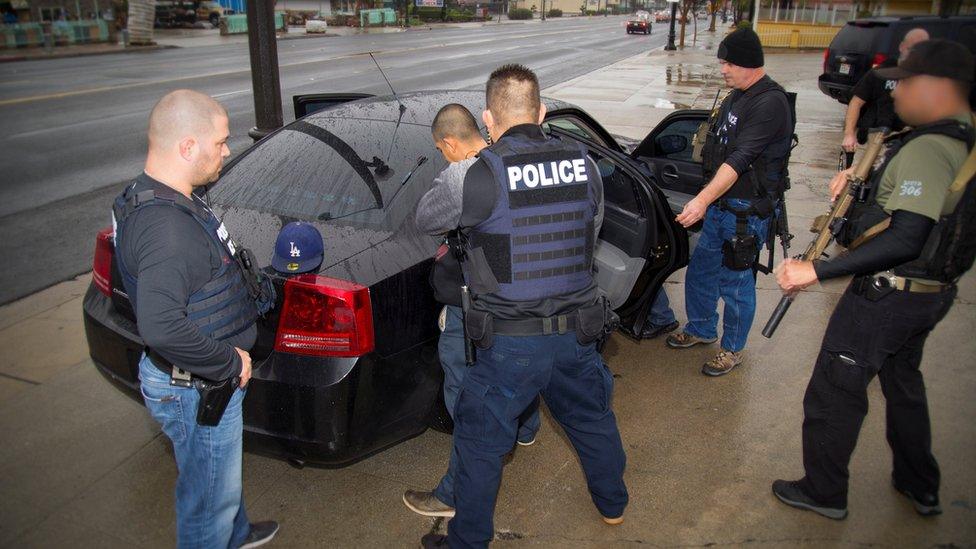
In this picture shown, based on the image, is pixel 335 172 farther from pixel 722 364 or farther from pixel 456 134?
pixel 722 364

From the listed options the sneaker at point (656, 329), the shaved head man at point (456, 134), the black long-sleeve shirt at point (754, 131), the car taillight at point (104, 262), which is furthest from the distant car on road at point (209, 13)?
the shaved head man at point (456, 134)

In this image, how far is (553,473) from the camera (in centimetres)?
314

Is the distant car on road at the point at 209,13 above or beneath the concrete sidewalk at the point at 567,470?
above

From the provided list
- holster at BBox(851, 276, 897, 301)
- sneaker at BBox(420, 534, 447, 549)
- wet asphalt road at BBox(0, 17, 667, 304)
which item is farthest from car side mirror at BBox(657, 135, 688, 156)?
wet asphalt road at BBox(0, 17, 667, 304)

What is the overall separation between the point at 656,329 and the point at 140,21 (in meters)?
29.8

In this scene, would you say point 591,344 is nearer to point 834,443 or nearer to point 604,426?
point 604,426

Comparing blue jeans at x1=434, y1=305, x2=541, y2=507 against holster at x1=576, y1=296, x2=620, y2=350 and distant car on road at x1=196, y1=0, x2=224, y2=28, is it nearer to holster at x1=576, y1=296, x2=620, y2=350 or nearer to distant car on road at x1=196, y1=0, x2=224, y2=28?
holster at x1=576, y1=296, x2=620, y2=350

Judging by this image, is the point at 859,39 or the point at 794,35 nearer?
the point at 859,39

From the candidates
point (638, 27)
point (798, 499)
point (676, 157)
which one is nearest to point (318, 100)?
point (676, 157)

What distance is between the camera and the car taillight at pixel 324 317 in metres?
2.52

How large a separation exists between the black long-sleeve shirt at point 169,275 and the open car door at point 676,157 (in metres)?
3.34

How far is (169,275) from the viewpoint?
1863 millimetres

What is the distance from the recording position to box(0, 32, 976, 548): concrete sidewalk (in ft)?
9.09

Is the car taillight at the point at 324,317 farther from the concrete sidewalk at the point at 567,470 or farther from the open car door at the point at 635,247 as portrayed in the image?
the open car door at the point at 635,247
